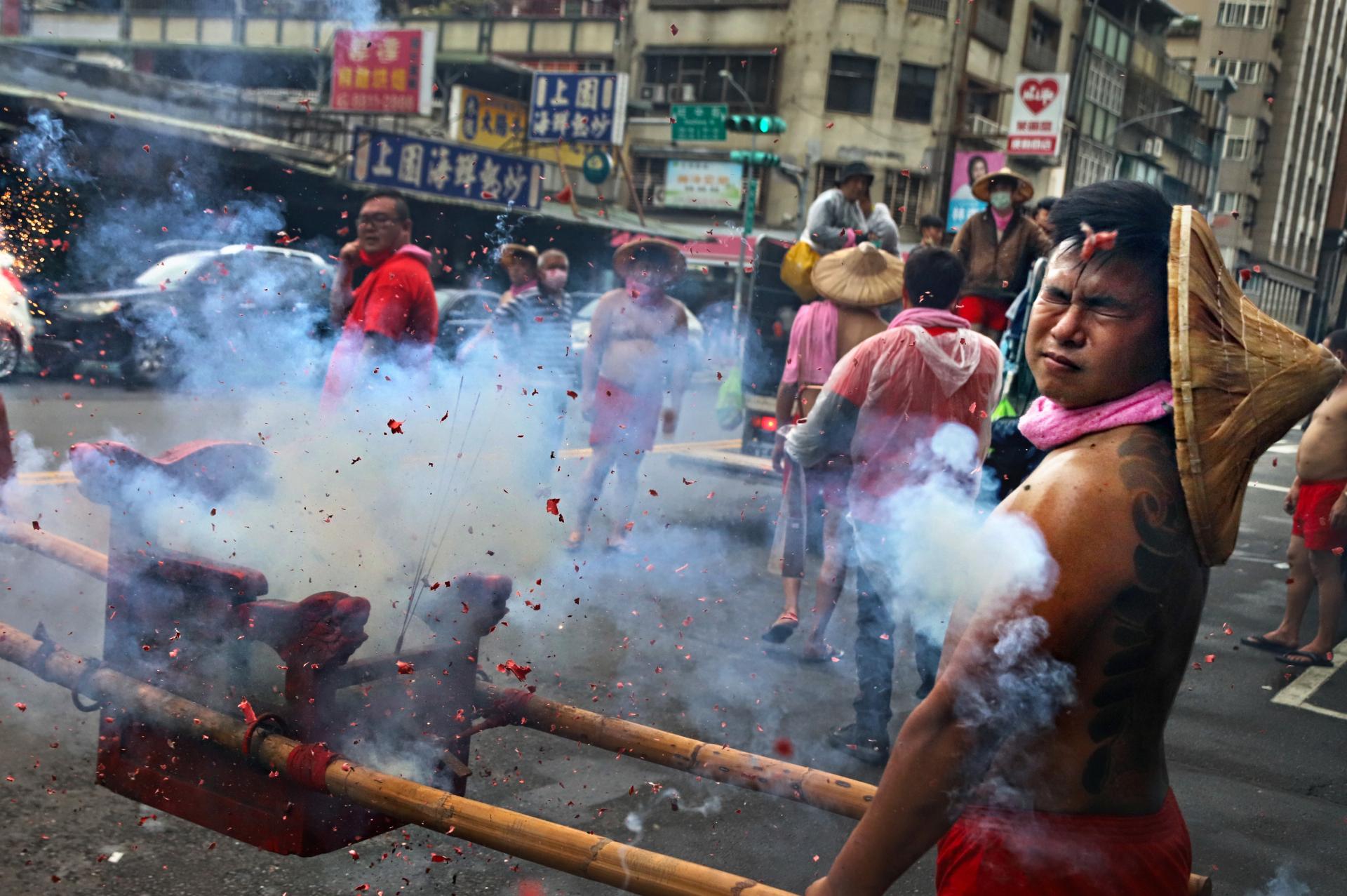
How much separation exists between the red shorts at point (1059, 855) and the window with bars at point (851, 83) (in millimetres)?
35417

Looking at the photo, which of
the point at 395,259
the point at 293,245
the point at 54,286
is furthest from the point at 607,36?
the point at 395,259

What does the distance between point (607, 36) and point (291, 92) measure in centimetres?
1894

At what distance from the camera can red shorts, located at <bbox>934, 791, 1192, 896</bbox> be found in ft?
5.16

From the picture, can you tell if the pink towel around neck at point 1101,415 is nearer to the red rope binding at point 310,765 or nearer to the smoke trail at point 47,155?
the red rope binding at point 310,765

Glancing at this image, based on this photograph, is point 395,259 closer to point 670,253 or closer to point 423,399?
point 423,399

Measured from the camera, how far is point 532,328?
746 cm

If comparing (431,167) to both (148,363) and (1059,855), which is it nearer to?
(148,363)

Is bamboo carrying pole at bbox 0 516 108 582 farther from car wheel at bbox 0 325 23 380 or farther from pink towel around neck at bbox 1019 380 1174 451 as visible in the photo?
car wheel at bbox 0 325 23 380

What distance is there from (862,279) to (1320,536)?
2.87 meters

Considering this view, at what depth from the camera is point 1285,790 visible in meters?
4.39

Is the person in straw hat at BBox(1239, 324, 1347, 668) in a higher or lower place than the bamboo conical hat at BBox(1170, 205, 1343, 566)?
lower

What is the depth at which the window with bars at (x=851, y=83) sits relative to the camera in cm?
3522

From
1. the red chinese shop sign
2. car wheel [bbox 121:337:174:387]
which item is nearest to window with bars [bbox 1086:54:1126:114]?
the red chinese shop sign

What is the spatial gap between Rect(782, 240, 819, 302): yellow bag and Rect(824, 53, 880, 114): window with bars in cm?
2931
